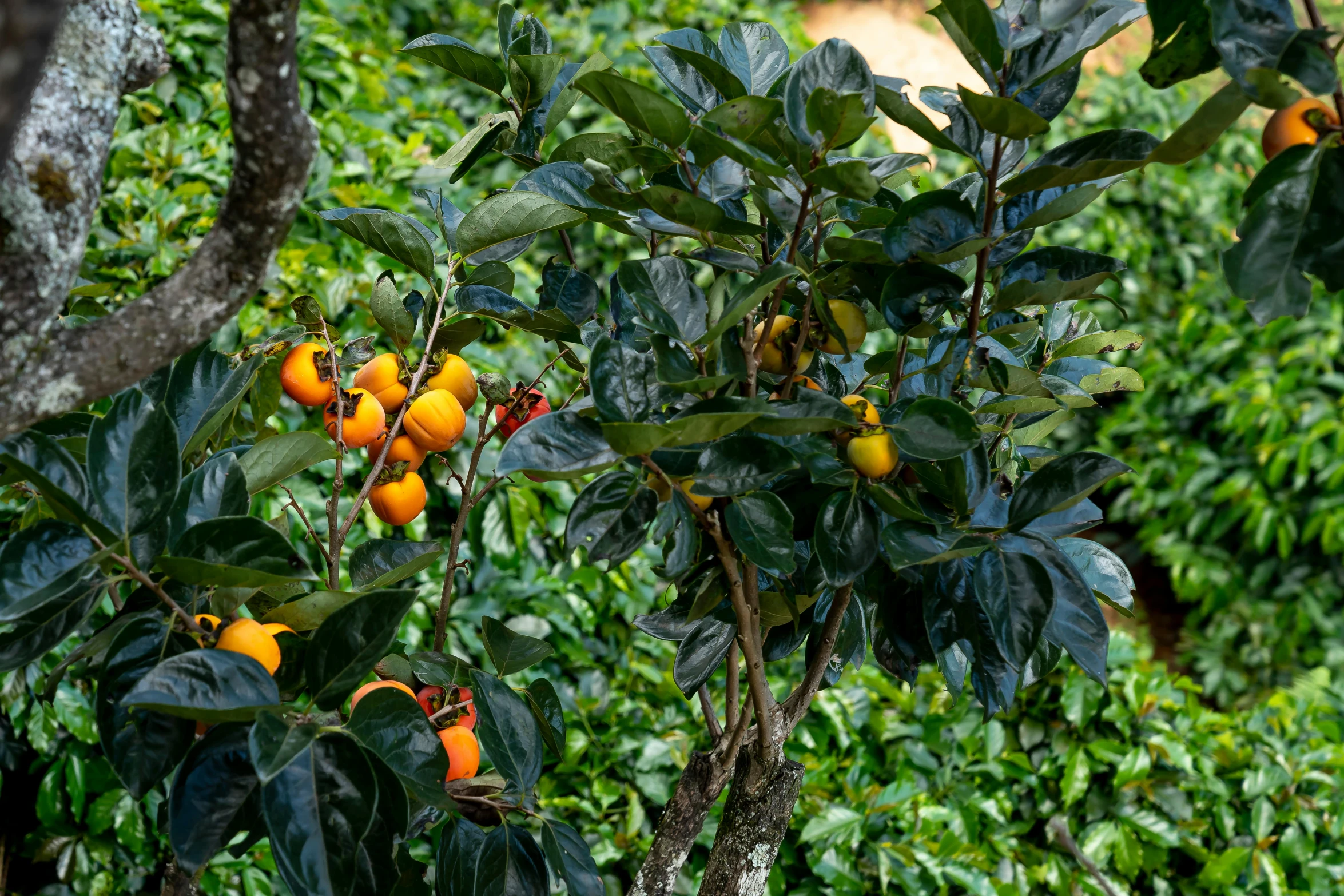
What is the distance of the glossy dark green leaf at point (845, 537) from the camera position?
0.71m

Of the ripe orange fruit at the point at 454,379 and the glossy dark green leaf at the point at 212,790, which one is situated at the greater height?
the ripe orange fruit at the point at 454,379

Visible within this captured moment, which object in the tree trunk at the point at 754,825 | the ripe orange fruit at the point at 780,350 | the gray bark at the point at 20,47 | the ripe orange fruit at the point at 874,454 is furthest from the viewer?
the tree trunk at the point at 754,825

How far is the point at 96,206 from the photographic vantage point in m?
0.56

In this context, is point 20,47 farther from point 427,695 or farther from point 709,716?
point 709,716

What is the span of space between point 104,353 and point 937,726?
1.60 metres

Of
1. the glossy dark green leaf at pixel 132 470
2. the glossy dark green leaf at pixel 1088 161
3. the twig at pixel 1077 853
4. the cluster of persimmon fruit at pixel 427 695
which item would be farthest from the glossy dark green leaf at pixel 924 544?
the twig at pixel 1077 853

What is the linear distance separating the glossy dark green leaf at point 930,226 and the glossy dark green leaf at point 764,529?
0.19 meters

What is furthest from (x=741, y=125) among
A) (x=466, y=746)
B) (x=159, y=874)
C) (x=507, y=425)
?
(x=159, y=874)

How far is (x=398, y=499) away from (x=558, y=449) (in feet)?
0.90

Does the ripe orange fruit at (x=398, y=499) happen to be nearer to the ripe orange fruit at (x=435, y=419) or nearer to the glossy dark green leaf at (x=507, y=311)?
the ripe orange fruit at (x=435, y=419)

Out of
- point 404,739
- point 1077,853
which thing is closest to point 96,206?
point 404,739

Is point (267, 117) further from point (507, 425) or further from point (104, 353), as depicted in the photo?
point (507, 425)

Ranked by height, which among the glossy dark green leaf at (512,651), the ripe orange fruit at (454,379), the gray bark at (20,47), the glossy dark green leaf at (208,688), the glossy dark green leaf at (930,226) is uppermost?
the gray bark at (20,47)

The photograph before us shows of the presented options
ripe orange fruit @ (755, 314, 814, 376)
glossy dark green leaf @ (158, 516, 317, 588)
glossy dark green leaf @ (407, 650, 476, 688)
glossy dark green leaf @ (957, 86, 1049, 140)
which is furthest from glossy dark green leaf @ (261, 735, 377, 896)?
glossy dark green leaf @ (957, 86, 1049, 140)
